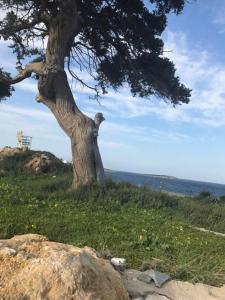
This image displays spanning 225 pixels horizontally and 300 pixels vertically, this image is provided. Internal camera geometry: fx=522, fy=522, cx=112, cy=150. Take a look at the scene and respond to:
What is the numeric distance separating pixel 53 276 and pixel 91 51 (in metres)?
14.7

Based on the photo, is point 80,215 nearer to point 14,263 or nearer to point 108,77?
point 14,263

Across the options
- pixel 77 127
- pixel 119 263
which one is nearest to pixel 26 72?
pixel 77 127

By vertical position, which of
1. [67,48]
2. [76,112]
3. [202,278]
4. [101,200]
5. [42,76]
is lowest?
[202,278]

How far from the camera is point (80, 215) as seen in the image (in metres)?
10.1

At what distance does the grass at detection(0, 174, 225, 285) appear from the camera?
7.64 m

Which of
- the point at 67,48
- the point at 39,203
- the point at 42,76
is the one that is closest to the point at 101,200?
the point at 39,203

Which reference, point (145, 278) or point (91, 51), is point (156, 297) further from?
point (91, 51)

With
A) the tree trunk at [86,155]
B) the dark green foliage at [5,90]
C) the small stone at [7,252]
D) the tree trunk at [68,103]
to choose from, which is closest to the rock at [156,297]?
the small stone at [7,252]

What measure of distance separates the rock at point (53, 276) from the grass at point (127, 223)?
6.39 ft

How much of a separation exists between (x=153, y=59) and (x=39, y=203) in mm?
8737

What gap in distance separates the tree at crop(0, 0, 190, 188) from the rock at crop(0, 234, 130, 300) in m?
8.97

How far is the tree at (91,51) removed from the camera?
599 inches

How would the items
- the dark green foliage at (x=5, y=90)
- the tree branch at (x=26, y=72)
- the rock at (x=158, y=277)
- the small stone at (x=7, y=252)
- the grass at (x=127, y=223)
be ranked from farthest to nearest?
the dark green foliage at (x=5, y=90), the tree branch at (x=26, y=72), the grass at (x=127, y=223), the rock at (x=158, y=277), the small stone at (x=7, y=252)

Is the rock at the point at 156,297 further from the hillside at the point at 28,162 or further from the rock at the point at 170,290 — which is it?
the hillside at the point at 28,162
